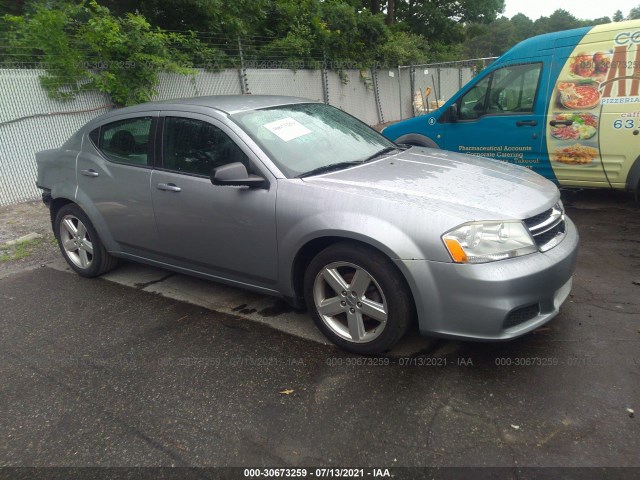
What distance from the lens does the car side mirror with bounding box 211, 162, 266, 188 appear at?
10.6 feet

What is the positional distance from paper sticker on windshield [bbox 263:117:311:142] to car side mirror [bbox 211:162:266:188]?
464 millimetres

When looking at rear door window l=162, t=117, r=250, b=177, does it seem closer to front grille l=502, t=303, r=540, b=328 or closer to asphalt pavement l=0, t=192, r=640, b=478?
asphalt pavement l=0, t=192, r=640, b=478

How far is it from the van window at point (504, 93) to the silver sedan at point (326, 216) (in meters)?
2.66

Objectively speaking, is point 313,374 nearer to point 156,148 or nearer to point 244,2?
point 156,148

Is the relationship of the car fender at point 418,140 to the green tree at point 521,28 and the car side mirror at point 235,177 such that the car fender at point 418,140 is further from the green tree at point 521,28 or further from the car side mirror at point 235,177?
the green tree at point 521,28

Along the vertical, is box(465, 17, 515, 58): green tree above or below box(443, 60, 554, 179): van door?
above

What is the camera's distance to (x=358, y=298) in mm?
3062

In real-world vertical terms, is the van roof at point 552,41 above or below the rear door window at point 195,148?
above

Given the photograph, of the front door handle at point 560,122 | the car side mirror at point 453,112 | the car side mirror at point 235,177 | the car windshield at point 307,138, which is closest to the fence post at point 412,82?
the car side mirror at point 453,112

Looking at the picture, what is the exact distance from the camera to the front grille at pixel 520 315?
2.75m

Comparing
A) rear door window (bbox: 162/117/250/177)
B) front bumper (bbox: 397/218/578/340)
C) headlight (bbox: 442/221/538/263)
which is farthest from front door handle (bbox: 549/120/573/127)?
rear door window (bbox: 162/117/250/177)

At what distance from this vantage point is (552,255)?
115 inches

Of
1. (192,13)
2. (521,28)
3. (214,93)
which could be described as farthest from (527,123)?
(521,28)

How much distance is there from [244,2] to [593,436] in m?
13.7
